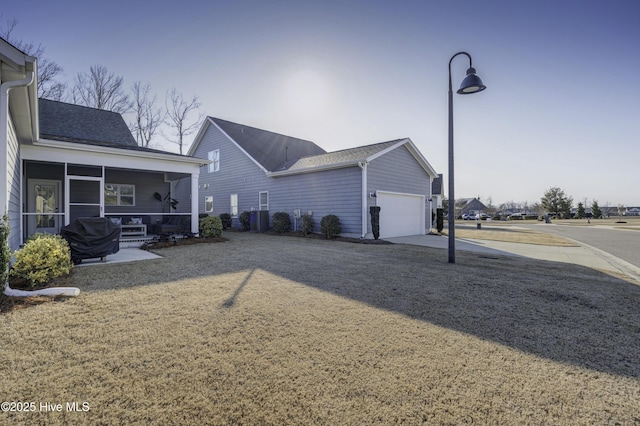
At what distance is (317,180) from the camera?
→ 46.1 feet

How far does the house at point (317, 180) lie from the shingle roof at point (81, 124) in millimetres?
5948

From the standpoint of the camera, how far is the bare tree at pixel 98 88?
23562 mm

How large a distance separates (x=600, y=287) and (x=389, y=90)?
965 cm

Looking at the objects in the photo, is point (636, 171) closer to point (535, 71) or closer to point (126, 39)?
point (535, 71)

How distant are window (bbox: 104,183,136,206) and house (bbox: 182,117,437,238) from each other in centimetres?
586

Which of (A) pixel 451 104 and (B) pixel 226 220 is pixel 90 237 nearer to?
(A) pixel 451 104

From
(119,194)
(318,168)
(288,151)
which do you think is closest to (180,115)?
(288,151)

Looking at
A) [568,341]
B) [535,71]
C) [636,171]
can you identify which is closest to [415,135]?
[535,71]

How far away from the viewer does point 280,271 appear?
6215 millimetres

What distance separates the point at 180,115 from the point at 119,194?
16.7 m

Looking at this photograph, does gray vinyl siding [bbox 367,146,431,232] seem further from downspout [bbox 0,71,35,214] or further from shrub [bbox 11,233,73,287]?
downspout [bbox 0,71,35,214]

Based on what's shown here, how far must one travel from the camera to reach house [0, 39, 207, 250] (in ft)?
15.8

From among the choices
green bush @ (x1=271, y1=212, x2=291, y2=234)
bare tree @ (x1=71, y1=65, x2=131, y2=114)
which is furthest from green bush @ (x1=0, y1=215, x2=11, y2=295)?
bare tree @ (x1=71, y1=65, x2=131, y2=114)

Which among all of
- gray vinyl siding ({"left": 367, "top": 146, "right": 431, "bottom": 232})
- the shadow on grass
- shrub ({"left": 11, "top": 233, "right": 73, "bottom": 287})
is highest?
gray vinyl siding ({"left": 367, "top": 146, "right": 431, "bottom": 232})
